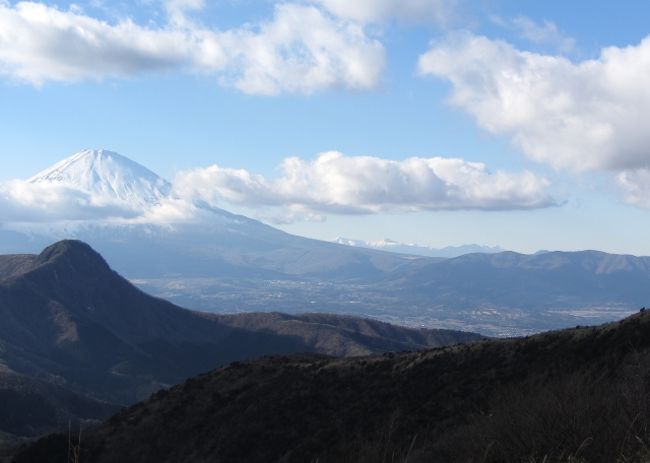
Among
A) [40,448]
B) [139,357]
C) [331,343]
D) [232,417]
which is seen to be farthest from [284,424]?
[139,357]

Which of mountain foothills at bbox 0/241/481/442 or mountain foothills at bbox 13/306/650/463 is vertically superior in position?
mountain foothills at bbox 13/306/650/463

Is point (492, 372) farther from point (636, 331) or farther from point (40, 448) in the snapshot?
point (40, 448)

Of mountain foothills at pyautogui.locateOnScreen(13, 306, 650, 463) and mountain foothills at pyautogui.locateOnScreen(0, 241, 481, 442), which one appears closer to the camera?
mountain foothills at pyautogui.locateOnScreen(13, 306, 650, 463)

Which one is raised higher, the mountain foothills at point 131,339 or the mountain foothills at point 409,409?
the mountain foothills at point 409,409

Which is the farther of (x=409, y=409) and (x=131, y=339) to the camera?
(x=131, y=339)

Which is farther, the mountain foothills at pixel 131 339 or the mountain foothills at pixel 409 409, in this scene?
the mountain foothills at pixel 131 339
